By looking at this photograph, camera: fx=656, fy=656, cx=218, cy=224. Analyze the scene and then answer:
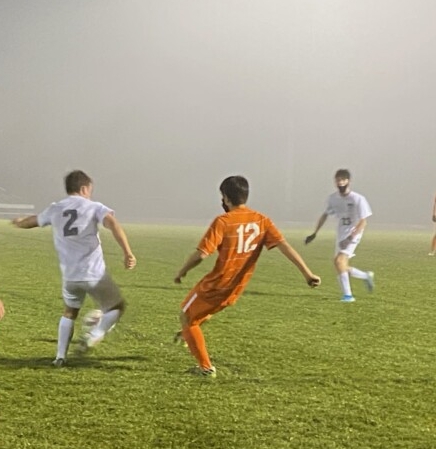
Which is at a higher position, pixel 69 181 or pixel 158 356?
pixel 69 181

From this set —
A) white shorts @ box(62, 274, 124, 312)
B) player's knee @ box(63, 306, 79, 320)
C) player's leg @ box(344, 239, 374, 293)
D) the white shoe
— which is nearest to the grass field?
the white shoe

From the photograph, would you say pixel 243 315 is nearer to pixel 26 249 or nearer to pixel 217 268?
pixel 217 268

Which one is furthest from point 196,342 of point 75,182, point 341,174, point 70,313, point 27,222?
point 341,174

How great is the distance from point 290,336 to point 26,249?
15.4m

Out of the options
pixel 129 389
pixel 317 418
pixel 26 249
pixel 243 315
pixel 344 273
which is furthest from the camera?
pixel 26 249

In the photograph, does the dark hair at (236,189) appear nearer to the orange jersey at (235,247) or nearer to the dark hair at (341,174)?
the orange jersey at (235,247)

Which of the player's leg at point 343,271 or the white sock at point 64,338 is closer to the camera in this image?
the white sock at point 64,338

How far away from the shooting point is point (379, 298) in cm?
1048

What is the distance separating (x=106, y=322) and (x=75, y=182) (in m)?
1.19

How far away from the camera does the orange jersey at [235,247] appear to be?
15.5 ft

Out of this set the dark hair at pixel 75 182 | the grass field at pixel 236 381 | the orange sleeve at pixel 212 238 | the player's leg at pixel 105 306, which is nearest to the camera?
the grass field at pixel 236 381

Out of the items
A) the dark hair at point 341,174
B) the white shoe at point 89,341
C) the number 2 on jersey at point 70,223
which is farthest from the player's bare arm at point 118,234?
the dark hair at point 341,174

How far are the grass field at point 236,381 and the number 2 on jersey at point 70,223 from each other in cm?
107

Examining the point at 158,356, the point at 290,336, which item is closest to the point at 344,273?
the point at 290,336
